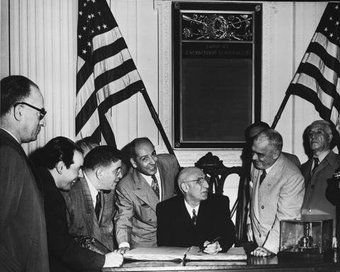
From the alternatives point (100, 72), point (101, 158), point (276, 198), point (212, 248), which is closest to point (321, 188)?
point (276, 198)

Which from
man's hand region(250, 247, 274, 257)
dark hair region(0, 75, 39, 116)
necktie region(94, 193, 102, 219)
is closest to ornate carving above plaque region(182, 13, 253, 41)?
necktie region(94, 193, 102, 219)

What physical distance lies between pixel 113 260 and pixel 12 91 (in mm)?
1281

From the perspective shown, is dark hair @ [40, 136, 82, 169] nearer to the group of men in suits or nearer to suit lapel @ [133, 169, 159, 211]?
the group of men in suits

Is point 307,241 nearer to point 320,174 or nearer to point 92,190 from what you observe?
point 92,190

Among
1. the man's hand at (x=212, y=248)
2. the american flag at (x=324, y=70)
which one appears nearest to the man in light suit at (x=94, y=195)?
the man's hand at (x=212, y=248)

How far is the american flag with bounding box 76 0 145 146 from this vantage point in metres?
6.06

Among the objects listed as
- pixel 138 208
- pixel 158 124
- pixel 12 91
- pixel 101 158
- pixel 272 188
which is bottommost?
A: pixel 138 208

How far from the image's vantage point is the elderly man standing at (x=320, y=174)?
5.21m

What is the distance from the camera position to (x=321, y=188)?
5.22 metres

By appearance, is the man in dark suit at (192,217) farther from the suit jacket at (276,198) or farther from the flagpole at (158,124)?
the flagpole at (158,124)

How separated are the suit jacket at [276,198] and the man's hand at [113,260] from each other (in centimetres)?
136

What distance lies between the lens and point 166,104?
6770 millimetres

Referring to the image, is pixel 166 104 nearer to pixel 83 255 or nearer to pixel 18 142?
pixel 83 255

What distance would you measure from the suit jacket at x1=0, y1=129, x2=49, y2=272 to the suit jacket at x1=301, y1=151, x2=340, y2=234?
130 inches
